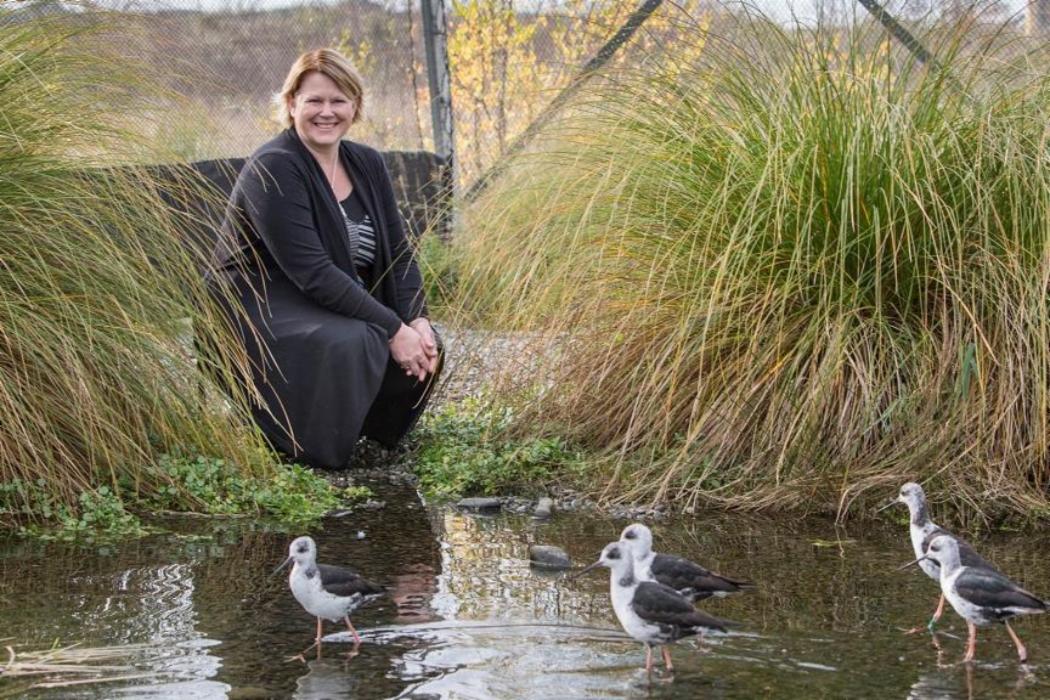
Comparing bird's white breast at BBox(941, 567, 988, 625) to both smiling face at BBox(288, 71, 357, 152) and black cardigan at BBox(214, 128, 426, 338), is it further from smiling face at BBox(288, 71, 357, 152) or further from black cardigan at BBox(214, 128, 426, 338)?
smiling face at BBox(288, 71, 357, 152)

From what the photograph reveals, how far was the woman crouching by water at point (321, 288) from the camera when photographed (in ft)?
19.4

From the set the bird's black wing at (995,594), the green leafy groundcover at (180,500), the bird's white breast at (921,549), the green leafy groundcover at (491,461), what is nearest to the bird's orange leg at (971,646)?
the bird's black wing at (995,594)

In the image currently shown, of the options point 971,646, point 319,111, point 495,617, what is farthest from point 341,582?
point 319,111

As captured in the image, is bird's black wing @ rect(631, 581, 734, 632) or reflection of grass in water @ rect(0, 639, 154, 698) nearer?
reflection of grass in water @ rect(0, 639, 154, 698)

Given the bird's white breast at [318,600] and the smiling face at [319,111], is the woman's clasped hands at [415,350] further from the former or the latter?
the bird's white breast at [318,600]

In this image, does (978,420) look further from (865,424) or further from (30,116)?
(30,116)

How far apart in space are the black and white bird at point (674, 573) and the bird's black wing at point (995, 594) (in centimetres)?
60

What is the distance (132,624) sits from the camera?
398 cm

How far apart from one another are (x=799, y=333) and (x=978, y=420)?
Result: 0.72 m

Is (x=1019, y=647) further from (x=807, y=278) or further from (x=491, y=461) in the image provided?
(x=491, y=461)

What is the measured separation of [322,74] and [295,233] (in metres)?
0.77

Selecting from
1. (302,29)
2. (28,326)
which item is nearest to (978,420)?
(28,326)

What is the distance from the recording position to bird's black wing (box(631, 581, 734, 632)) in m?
3.60

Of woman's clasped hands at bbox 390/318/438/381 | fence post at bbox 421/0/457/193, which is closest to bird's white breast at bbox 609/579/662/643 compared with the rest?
woman's clasped hands at bbox 390/318/438/381
